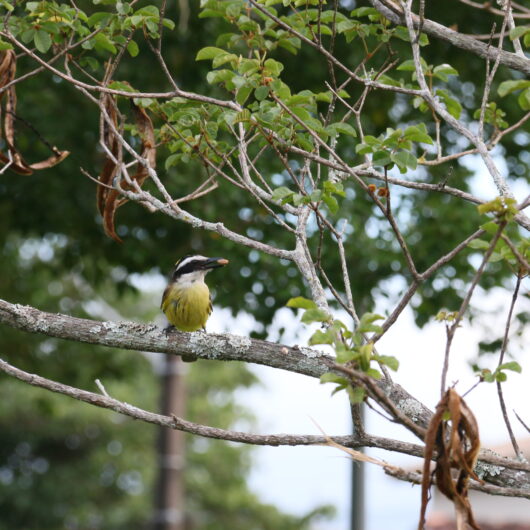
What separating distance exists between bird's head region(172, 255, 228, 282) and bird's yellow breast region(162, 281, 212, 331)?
5cm

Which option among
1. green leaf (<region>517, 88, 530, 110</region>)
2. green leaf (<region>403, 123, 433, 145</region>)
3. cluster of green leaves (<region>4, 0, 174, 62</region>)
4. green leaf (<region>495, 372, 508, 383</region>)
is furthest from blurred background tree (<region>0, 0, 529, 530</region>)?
green leaf (<region>495, 372, 508, 383</region>)

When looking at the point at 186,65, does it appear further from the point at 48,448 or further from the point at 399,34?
the point at 48,448

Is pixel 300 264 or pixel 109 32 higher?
pixel 109 32

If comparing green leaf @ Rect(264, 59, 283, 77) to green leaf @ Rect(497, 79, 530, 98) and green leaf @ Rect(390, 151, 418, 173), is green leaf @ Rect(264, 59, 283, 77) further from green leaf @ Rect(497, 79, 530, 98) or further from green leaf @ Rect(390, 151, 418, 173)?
green leaf @ Rect(497, 79, 530, 98)

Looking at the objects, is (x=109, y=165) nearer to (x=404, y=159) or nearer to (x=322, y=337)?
(x=404, y=159)

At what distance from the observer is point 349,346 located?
292 centimetres

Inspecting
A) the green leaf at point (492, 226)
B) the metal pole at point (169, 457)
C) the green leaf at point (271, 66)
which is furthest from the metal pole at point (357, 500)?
the green leaf at point (492, 226)

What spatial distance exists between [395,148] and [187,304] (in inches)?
115

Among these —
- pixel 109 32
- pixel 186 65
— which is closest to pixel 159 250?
pixel 186 65

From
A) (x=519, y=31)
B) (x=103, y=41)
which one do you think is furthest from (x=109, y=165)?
(x=519, y=31)

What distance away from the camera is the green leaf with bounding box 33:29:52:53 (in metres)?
4.47

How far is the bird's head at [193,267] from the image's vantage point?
20.5ft

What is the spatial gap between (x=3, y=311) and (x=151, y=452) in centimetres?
1978

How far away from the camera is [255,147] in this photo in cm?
822
